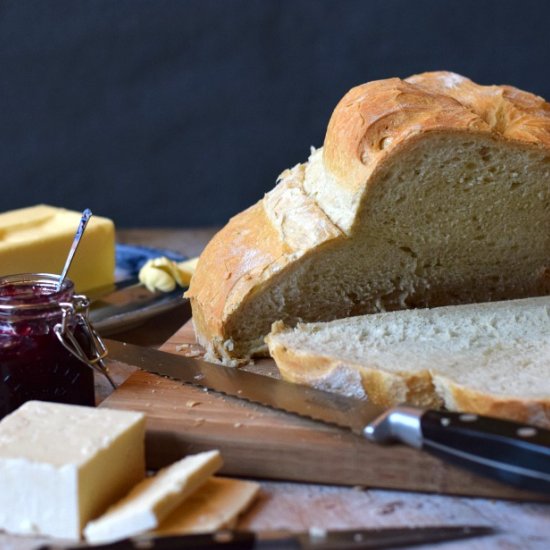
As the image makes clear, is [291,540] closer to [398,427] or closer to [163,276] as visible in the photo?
[398,427]

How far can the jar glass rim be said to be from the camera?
253 cm

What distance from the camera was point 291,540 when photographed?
190cm

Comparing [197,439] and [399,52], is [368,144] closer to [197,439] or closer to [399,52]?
[197,439]

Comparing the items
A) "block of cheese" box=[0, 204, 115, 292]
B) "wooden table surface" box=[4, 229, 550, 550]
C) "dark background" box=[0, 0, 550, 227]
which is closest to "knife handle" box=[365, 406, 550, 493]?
"wooden table surface" box=[4, 229, 550, 550]

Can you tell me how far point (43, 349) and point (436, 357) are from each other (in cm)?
108

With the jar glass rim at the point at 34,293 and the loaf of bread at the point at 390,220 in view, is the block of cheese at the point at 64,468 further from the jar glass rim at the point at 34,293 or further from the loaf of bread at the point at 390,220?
the loaf of bread at the point at 390,220

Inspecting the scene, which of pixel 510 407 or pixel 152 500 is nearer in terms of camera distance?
pixel 152 500

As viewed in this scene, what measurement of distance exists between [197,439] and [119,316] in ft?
3.74

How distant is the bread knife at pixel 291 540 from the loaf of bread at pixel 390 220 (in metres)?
1.05

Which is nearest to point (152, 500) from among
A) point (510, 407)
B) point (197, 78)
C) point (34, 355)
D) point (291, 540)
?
point (291, 540)

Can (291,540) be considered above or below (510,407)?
below

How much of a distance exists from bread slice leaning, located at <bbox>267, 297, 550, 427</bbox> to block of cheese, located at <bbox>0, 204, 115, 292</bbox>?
1.41m

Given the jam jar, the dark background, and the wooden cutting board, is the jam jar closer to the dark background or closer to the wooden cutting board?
the wooden cutting board

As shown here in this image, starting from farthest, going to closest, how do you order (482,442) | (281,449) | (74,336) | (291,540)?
(74,336), (281,449), (482,442), (291,540)
